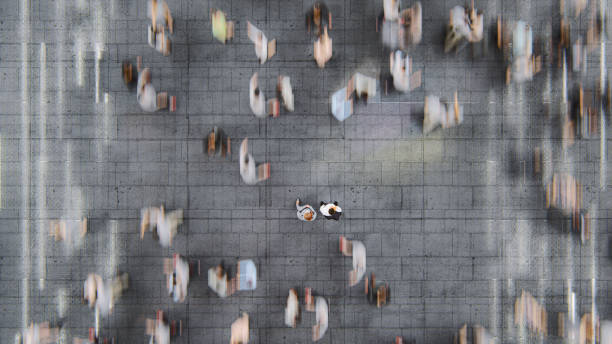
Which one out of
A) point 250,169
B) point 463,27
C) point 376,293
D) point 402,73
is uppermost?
point 463,27

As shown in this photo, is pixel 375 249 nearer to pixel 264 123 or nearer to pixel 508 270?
pixel 508 270

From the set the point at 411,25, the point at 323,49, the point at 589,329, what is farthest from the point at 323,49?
the point at 589,329

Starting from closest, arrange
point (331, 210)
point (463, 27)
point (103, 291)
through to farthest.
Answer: point (331, 210) < point (463, 27) < point (103, 291)

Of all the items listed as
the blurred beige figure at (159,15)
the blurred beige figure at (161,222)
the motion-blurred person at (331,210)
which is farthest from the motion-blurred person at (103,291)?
the blurred beige figure at (159,15)

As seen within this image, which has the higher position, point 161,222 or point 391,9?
point 391,9

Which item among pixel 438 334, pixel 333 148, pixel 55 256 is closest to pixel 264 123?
pixel 333 148

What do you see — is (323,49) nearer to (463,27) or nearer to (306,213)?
(463,27)

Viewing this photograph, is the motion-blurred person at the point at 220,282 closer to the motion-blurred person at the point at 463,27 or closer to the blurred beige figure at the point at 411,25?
the blurred beige figure at the point at 411,25
